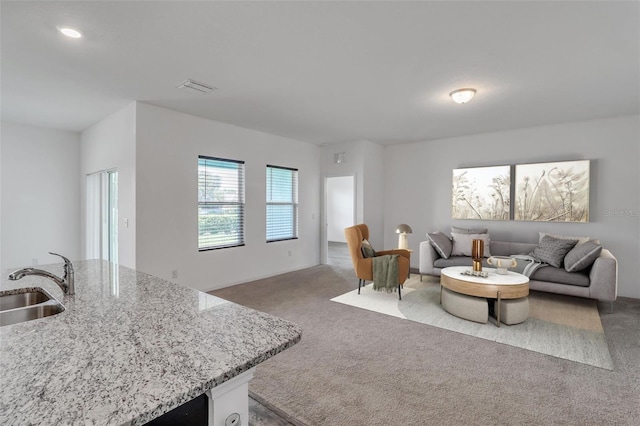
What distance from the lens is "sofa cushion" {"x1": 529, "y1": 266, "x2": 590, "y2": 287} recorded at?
3.76m

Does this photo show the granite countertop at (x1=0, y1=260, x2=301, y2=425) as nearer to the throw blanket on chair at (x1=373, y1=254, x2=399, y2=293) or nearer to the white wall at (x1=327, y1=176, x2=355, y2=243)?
the throw blanket on chair at (x1=373, y1=254, x2=399, y2=293)

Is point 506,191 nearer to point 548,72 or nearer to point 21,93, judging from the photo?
point 548,72

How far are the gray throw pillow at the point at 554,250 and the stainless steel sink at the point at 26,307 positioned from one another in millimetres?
5010

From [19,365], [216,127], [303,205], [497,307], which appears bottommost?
[497,307]

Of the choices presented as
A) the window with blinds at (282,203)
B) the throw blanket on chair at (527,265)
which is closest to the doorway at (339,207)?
the window with blinds at (282,203)

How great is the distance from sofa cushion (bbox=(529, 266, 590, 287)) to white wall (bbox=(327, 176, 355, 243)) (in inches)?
269

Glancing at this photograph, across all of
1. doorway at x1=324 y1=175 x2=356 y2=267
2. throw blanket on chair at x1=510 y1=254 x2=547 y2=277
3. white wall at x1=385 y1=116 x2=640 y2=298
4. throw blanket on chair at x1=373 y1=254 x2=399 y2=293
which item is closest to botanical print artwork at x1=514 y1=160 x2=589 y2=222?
white wall at x1=385 y1=116 x2=640 y2=298

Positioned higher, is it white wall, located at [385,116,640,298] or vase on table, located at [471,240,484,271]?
Answer: white wall, located at [385,116,640,298]

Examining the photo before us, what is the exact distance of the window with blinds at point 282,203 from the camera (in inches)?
219

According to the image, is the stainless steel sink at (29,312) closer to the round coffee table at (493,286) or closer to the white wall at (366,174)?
the round coffee table at (493,286)

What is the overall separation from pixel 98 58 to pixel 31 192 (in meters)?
3.57

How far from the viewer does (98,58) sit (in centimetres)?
268

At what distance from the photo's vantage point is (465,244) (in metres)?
4.90

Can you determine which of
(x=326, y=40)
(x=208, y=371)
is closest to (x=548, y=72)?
(x=326, y=40)
